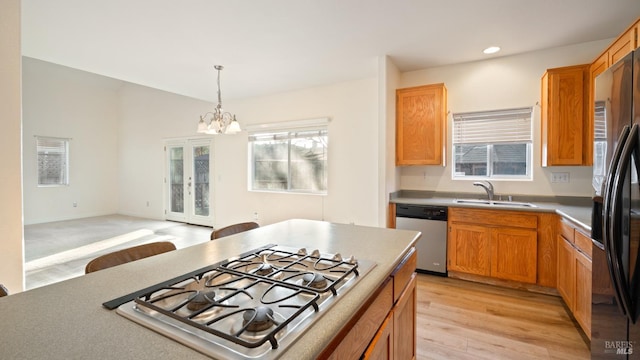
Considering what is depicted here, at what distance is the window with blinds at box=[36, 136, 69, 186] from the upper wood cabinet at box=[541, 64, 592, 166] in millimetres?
9490

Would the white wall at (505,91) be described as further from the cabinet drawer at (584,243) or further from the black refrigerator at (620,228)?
the black refrigerator at (620,228)

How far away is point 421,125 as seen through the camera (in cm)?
360

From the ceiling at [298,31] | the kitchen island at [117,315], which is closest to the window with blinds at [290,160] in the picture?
the ceiling at [298,31]

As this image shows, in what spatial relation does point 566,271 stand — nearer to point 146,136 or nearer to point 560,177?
point 560,177

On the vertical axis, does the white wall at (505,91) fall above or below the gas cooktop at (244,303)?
above

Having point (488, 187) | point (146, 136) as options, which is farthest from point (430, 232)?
point (146, 136)

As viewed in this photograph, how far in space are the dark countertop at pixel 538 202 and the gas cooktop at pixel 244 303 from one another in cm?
209

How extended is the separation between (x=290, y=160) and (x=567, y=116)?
3.74 meters

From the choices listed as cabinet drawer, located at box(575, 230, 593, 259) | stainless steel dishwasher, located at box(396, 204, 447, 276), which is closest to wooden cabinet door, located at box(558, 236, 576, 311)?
cabinet drawer, located at box(575, 230, 593, 259)

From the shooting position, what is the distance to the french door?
6.32m

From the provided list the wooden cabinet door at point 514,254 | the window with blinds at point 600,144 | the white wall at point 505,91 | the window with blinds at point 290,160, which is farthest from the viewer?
the window with blinds at point 290,160

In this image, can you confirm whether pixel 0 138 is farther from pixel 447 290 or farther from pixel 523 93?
pixel 523 93

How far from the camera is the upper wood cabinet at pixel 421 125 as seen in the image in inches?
139

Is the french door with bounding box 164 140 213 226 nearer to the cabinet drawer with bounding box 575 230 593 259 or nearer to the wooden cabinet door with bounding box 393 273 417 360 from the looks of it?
the wooden cabinet door with bounding box 393 273 417 360
